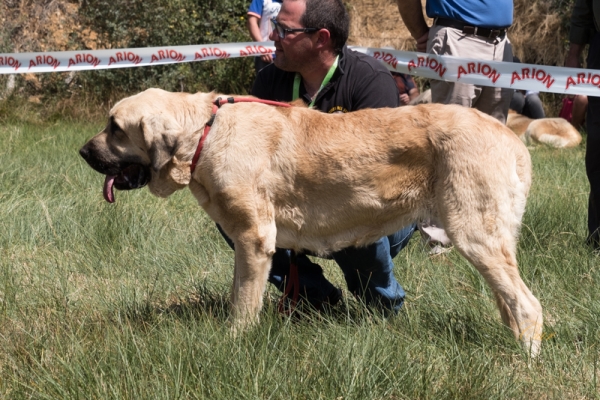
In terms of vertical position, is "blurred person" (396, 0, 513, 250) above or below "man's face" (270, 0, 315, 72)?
below

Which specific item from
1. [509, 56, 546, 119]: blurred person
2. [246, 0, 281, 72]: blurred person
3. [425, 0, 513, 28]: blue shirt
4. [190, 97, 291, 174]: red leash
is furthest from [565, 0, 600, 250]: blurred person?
[509, 56, 546, 119]: blurred person

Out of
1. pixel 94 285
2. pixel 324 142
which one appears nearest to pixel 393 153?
pixel 324 142

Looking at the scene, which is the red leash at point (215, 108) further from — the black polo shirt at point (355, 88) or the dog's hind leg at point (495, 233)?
the dog's hind leg at point (495, 233)

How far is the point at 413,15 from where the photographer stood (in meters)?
6.36

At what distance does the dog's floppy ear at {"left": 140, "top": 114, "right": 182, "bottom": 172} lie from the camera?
361 cm

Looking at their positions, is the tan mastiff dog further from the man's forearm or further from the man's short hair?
the man's forearm

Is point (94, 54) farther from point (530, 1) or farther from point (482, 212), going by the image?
point (530, 1)

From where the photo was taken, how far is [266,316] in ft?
11.8

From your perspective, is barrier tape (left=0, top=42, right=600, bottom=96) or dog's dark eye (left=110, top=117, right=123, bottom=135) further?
barrier tape (left=0, top=42, right=600, bottom=96)

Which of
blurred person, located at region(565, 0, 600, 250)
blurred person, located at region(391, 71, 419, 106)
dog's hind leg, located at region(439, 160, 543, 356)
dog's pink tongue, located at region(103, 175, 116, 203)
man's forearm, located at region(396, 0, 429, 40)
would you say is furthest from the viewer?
blurred person, located at region(391, 71, 419, 106)

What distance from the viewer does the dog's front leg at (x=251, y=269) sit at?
3.60 metres

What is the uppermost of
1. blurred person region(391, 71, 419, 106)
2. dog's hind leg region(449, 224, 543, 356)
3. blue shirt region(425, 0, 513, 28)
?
blue shirt region(425, 0, 513, 28)

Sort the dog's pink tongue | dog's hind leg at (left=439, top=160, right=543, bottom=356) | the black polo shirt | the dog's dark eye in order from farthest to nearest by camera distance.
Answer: the black polo shirt → the dog's pink tongue → the dog's dark eye → dog's hind leg at (left=439, top=160, right=543, bottom=356)

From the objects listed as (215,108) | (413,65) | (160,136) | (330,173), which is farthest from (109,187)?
(413,65)
